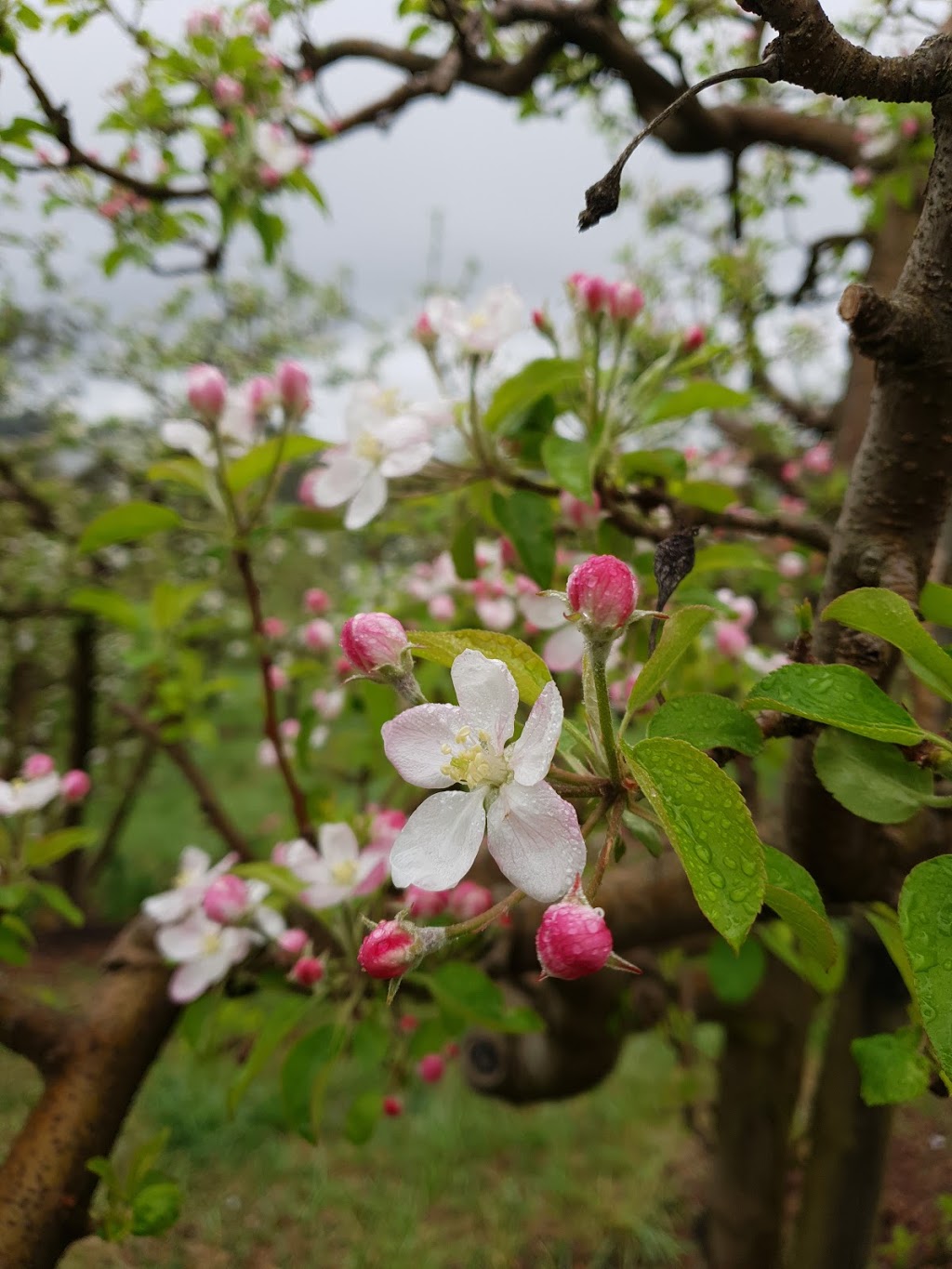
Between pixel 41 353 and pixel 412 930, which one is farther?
pixel 41 353

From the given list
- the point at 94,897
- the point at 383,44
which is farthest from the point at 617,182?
the point at 94,897

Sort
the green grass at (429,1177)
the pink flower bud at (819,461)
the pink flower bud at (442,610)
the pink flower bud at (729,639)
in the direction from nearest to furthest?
the pink flower bud at (729,639)
the pink flower bud at (442,610)
the green grass at (429,1177)
the pink flower bud at (819,461)

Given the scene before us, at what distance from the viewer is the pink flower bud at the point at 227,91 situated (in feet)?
5.37

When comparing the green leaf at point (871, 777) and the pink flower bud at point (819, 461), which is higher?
the pink flower bud at point (819, 461)

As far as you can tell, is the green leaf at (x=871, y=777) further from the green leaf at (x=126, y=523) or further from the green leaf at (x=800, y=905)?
the green leaf at (x=126, y=523)

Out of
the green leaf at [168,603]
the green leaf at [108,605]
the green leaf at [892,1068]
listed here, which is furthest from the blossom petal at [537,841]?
the green leaf at [168,603]

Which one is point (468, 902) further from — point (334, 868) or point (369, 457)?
point (369, 457)

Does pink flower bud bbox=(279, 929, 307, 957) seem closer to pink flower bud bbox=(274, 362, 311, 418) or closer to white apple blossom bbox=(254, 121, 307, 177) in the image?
pink flower bud bbox=(274, 362, 311, 418)

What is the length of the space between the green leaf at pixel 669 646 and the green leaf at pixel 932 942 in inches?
6.6

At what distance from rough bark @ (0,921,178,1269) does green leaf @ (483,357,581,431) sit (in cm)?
91

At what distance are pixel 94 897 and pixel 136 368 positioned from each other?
12.5ft

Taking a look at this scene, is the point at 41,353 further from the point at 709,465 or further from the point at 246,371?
the point at 709,465

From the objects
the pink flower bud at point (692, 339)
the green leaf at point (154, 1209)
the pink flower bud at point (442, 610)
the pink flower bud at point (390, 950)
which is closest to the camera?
the pink flower bud at point (390, 950)

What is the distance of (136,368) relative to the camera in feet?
20.1
